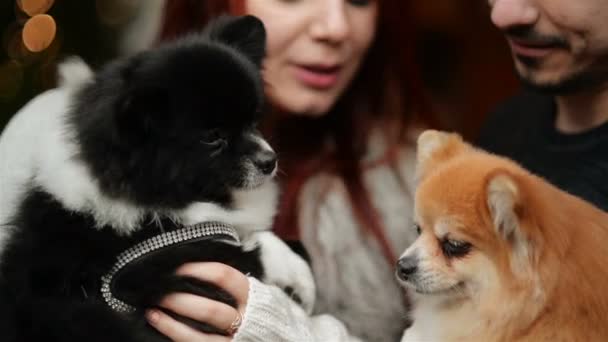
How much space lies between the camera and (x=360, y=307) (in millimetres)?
1563

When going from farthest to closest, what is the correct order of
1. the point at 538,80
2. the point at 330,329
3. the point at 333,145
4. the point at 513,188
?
the point at 333,145 < the point at 538,80 < the point at 330,329 < the point at 513,188

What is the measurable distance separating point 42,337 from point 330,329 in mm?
577

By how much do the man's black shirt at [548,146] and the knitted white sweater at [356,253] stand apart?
31 cm

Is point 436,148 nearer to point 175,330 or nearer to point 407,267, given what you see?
point 407,267

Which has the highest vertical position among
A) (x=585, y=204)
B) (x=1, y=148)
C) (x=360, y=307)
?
(x=585, y=204)

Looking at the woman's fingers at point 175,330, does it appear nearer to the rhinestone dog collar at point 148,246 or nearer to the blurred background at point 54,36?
the rhinestone dog collar at point 148,246

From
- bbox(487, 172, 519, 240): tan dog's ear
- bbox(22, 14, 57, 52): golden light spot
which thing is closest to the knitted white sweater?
bbox(487, 172, 519, 240): tan dog's ear

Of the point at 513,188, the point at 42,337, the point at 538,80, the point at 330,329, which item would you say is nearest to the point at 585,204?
the point at 513,188

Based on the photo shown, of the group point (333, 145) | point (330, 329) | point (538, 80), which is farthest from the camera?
point (333, 145)

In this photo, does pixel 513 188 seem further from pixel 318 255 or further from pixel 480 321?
pixel 318 255

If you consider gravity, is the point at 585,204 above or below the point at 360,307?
above

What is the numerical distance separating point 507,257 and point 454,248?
85 millimetres

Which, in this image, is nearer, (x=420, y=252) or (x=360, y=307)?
(x=420, y=252)

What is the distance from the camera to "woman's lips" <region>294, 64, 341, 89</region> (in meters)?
1.63
